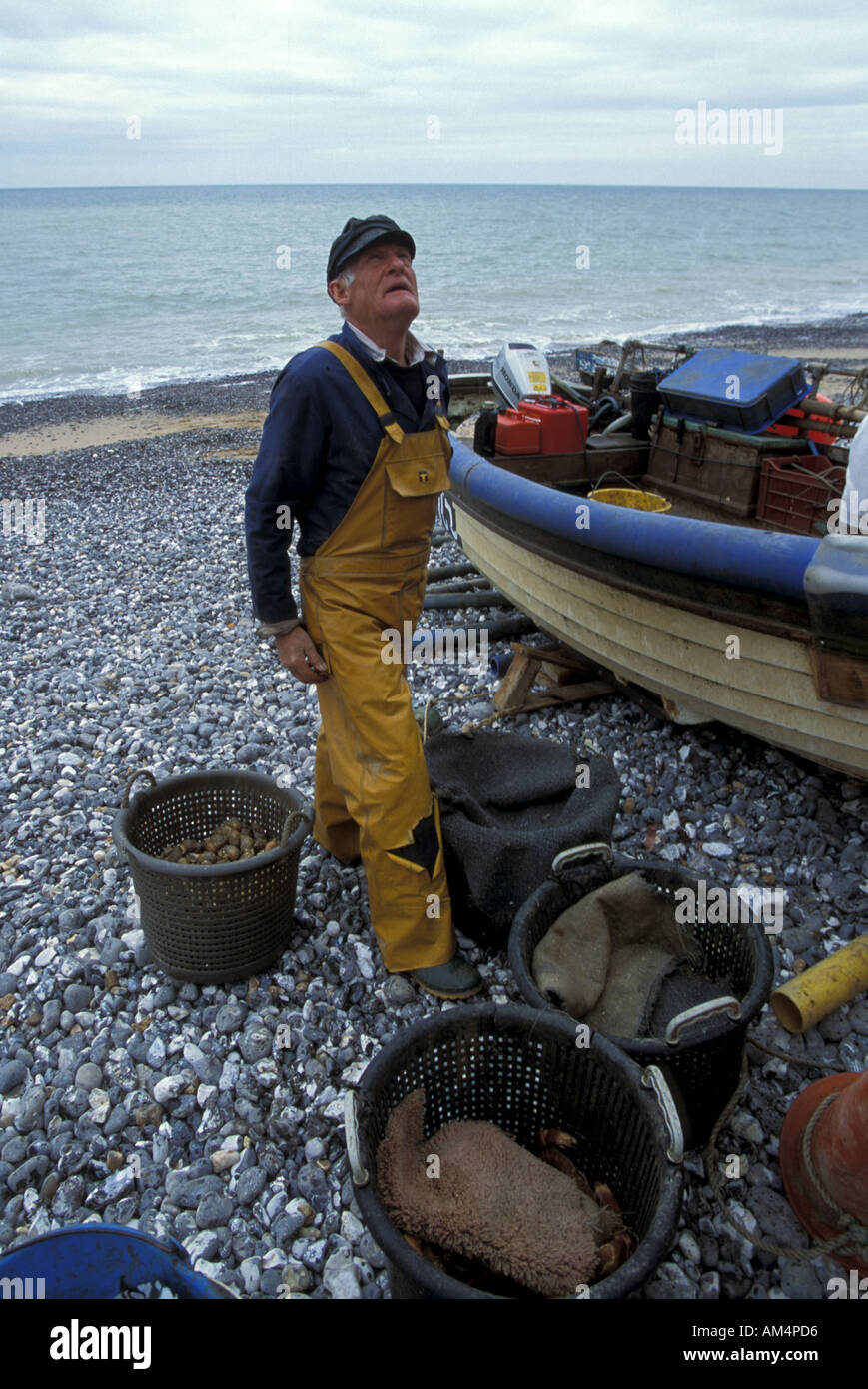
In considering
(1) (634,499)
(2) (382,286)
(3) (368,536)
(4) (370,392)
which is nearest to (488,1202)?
(3) (368,536)

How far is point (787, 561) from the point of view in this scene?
121 inches

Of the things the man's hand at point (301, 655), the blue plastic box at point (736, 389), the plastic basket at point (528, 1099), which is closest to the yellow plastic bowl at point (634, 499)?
the blue plastic box at point (736, 389)

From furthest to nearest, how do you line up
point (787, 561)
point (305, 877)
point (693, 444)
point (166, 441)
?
point (166, 441) < point (693, 444) < point (305, 877) < point (787, 561)

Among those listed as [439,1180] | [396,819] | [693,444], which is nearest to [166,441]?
[693,444]

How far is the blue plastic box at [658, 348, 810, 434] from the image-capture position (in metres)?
4.97

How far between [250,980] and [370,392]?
2.06 meters

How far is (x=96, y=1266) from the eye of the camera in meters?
1.86

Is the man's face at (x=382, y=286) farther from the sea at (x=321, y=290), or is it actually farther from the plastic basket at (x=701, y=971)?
the sea at (x=321, y=290)

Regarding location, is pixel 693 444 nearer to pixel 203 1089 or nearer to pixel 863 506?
pixel 863 506

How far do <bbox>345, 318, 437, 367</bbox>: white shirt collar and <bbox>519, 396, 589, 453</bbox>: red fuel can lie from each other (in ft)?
9.05

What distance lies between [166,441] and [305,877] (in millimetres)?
11119

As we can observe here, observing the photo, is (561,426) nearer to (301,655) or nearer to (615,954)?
(301,655)

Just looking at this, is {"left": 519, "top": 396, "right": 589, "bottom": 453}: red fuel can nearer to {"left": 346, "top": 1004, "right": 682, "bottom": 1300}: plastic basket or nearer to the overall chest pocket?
the overall chest pocket
